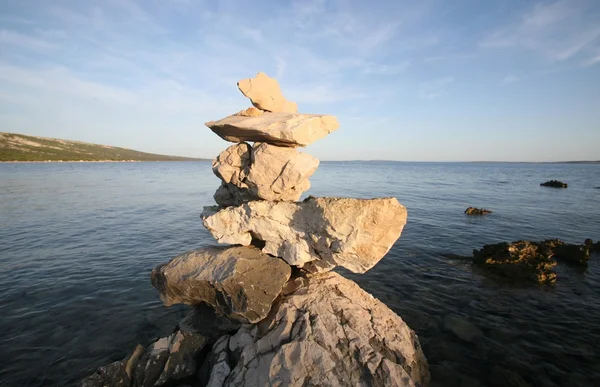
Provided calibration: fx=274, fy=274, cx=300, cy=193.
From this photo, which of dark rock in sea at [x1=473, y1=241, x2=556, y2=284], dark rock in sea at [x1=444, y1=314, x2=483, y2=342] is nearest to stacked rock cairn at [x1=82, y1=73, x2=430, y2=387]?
dark rock in sea at [x1=444, y1=314, x2=483, y2=342]

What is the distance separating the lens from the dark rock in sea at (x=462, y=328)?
10359 mm

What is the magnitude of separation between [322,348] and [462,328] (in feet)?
22.5

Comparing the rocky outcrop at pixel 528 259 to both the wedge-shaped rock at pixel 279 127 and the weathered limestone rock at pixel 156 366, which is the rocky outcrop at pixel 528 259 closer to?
the wedge-shaped rock at pixel 279 127

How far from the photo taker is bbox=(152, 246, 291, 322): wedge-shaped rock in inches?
325

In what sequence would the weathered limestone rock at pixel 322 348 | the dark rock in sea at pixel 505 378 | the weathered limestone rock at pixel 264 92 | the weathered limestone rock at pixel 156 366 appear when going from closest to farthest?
the weathered limestone rock at pixel 322 348 → the weathered limestone rock at pixel 156 366 → the dark rock in sea at pixel 505 378 → the weathered limestone rock at pixel 264 92

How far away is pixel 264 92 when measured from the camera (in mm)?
10656

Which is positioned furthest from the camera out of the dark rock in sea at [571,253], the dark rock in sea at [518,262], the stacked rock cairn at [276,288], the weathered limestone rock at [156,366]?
the dark rock in sea at [571,253]

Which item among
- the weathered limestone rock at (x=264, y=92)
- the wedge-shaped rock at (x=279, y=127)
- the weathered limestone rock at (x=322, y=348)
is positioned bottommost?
the weathered limestone rock at (x=322, y=348)

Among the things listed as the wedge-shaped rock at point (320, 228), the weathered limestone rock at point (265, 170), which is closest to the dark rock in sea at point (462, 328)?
the wedge-shaped rock at point (320, 228)

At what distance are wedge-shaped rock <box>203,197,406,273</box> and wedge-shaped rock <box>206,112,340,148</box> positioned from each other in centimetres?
217

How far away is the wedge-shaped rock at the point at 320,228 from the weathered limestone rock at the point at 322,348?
1.32 metres

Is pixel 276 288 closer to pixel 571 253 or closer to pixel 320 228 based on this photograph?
pixel 320 228

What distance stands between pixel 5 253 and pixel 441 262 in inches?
1138

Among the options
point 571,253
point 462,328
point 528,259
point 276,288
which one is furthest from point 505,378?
point 571,253
